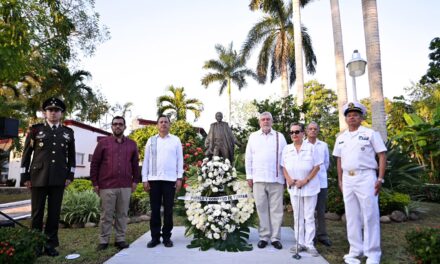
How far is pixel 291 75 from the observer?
23.7m

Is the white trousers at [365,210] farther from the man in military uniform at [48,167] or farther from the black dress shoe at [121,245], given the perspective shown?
the man in military uniform at [48,167]

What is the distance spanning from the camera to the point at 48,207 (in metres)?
4.65

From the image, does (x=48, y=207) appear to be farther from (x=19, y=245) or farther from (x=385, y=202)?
(x=385, y=202)

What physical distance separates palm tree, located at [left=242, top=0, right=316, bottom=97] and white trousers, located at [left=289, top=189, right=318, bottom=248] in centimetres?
1758

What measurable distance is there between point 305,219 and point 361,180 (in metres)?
1.06

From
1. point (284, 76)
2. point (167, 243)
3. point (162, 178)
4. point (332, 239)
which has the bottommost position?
point (332, 239)

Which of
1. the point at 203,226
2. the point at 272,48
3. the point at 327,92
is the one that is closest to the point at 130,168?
the point at 203,226

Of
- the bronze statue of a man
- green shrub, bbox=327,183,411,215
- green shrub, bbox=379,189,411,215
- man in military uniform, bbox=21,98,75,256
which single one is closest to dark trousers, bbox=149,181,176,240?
man in military uniform, bbox=21,98,75,256

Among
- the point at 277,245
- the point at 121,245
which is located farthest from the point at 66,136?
the point at 277,245

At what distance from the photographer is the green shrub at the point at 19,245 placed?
3.20m

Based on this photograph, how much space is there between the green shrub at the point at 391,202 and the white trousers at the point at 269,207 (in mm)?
3520

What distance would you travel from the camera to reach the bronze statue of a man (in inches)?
320

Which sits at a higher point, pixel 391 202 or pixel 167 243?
pixel 391 202

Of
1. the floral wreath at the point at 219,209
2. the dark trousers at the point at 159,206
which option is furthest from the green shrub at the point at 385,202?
the dark trousers at the point at 159,206
